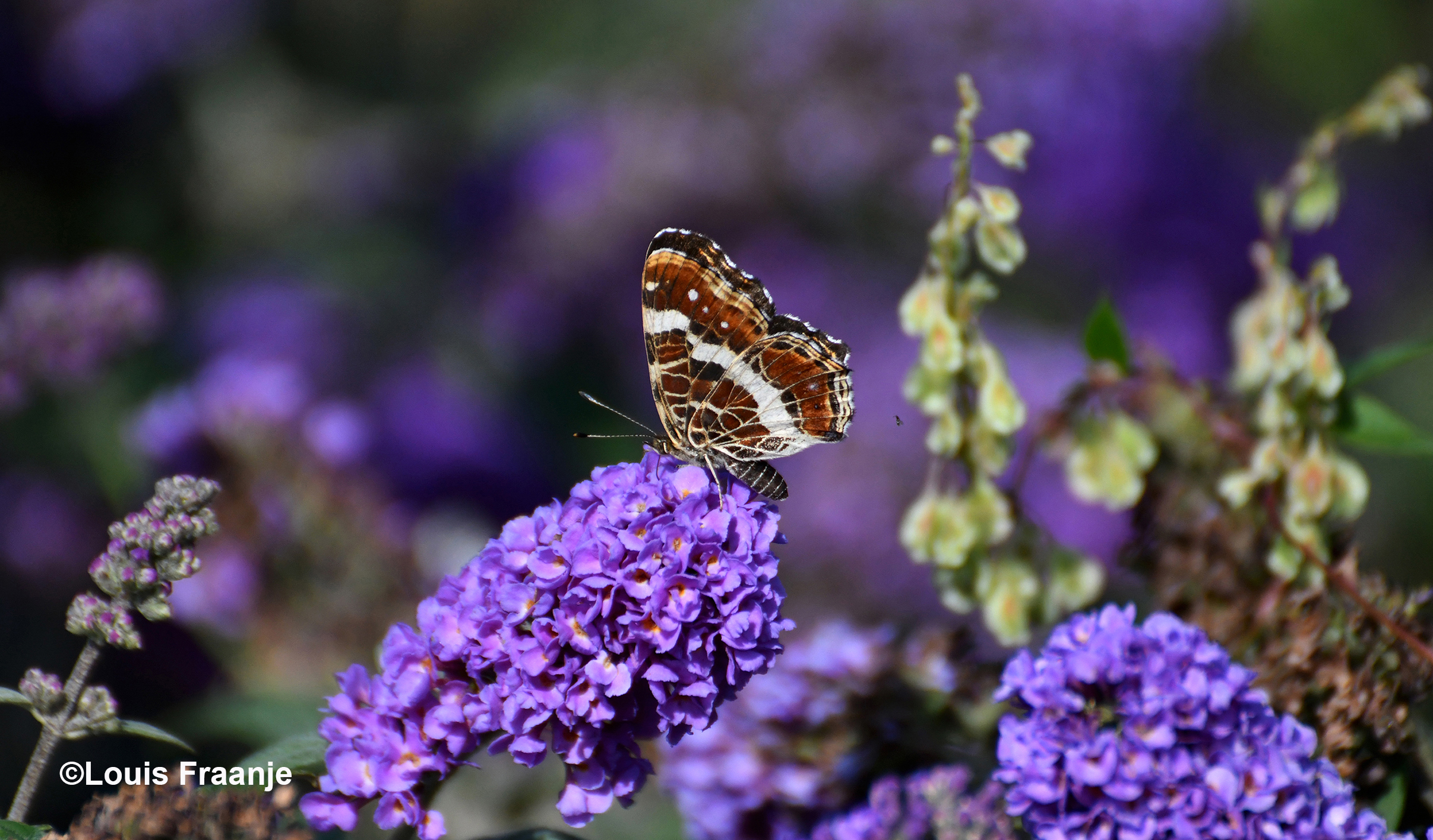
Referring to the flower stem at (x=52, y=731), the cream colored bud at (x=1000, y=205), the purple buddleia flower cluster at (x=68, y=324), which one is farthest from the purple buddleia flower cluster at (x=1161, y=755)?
the purple buddleia flower cluster at (x=68, y=324)

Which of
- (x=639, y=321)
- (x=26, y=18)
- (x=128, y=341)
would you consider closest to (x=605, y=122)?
(x=639, y=321)

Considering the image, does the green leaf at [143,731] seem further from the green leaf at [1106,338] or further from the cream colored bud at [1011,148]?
A: the green leaf at [1106,338]

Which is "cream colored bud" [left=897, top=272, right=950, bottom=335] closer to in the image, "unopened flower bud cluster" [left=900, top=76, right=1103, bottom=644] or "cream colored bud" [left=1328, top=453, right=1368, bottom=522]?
"unopened flower bud cluster" [left=900, top=76, right=1103, bottom=644]

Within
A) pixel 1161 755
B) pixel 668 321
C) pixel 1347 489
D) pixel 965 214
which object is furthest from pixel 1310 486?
pixel 668 321

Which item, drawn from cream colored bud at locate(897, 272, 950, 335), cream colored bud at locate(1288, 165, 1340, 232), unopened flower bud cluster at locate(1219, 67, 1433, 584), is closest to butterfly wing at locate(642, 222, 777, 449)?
cream colored bud at locate(897, 272, 950, 335)

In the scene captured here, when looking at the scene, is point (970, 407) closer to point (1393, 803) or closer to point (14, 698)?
point (1393, 803)

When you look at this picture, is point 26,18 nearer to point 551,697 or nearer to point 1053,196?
point 1053,196

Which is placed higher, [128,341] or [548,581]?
[128,341]
